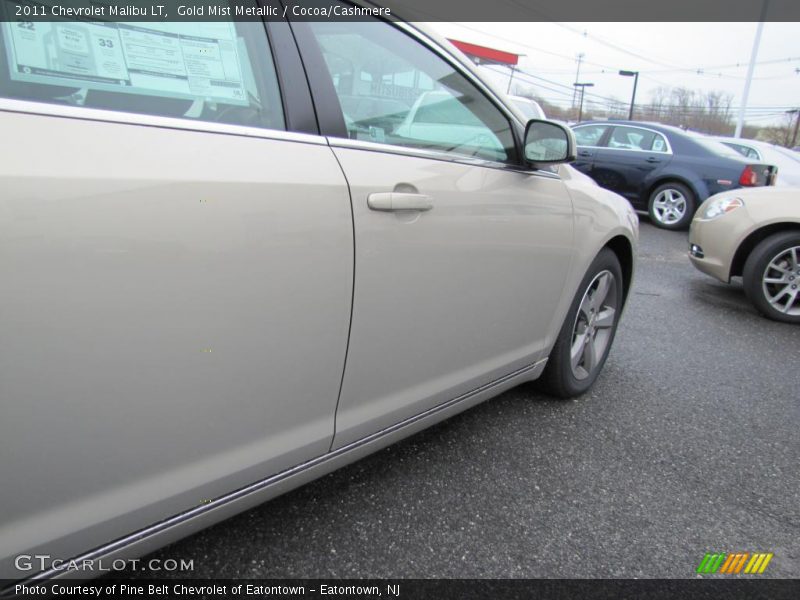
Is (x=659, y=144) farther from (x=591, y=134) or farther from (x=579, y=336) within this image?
(x=579, y=336)

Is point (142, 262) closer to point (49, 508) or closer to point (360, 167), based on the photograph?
point (49, 508)

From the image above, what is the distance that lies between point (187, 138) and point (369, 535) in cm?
133

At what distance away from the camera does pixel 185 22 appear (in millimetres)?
1314

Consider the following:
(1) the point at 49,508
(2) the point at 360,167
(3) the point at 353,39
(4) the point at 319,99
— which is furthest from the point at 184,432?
(3) the point at 353,39

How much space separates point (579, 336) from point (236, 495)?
74.6 inches

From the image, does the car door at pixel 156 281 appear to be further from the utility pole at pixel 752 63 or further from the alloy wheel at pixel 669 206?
the utility pole at pixel 752 63

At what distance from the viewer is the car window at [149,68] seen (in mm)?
1116

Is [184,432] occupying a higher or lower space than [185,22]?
lower

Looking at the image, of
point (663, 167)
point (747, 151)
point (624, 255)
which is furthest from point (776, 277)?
point (747, 151)

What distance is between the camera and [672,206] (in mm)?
8195

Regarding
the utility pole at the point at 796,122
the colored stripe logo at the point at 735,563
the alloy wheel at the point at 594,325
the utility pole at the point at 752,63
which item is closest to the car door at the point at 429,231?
the alloy wheel at the point at 594,325

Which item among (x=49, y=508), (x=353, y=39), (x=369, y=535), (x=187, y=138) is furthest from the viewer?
(x=369, y=535)

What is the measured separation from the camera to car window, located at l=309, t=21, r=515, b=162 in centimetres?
159

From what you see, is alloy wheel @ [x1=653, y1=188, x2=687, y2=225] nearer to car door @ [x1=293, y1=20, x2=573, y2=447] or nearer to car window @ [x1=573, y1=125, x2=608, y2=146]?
car window @ [x1=573, y1=125, x2=608, y2=146]
